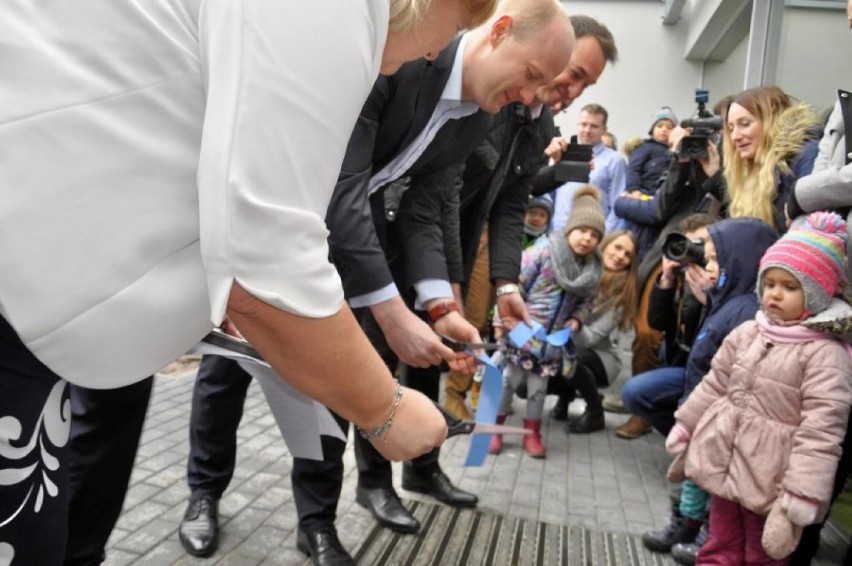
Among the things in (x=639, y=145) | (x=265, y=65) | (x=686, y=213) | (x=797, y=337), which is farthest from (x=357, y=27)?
(x=639, y=145)

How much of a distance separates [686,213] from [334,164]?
14.4 feet

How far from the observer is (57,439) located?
1.08m

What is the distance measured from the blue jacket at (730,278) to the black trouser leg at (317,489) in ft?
5.66

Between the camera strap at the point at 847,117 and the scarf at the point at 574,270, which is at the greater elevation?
the camera strap at the point at 847,117

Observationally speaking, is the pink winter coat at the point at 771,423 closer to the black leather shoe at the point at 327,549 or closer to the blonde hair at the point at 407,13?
the black leather shoe at the point at 327,549

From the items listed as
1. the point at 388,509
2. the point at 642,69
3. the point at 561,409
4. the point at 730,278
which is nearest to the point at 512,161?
the point at 730,278

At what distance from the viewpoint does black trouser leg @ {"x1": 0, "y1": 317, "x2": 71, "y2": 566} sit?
0.97 meters

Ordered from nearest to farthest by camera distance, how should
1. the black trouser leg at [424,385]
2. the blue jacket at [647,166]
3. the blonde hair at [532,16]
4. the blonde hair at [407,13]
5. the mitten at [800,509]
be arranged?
the blonde hair at [407,13]
the blonde hair at [532,16]
the mitten at [800,509]
the black trouser leg at [424,385]
the blue jacket at [647,166]

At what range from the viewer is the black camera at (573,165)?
16.3 feet

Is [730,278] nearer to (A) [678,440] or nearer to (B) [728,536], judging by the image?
(A) [678,440]

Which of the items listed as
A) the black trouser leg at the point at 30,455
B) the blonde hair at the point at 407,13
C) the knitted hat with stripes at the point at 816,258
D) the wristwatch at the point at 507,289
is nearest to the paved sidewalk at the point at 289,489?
the wristwatch at the point at 507,289

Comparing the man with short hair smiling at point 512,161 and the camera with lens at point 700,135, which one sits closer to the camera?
the man with short hair smiling at point 512,161

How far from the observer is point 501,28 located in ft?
6.99

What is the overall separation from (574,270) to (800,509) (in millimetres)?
2304
